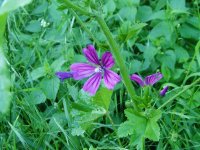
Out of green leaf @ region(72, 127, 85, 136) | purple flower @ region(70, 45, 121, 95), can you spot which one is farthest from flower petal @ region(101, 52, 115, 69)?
green leaf @ region(72, 127, 85, 136)

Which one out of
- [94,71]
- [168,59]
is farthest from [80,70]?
[168,59]

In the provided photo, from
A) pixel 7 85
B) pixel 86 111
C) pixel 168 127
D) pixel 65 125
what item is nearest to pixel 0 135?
pixel 65 125

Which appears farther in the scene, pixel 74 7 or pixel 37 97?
pixel 37 97

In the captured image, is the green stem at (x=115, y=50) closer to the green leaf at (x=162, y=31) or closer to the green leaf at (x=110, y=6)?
the green leaf at (x=162, y=31)

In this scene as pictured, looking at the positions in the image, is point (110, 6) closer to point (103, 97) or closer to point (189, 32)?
point (189, 32)

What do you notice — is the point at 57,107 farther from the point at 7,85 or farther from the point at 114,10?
the point at 7,85

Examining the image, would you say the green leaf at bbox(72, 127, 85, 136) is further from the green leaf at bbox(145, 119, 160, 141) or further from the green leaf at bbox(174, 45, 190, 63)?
the green leaf at bbox(174, 45, 190, 63)
